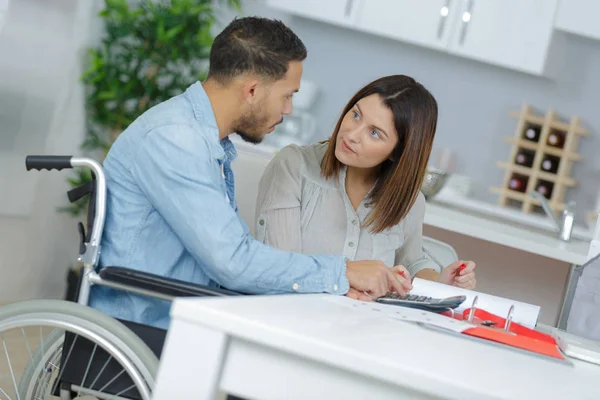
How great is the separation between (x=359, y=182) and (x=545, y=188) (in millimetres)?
2532

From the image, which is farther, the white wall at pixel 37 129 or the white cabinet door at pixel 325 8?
the white cabinet door at pixel 325 8

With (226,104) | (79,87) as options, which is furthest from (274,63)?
(79,87)

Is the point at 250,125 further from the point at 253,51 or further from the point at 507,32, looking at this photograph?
the point at 507,32

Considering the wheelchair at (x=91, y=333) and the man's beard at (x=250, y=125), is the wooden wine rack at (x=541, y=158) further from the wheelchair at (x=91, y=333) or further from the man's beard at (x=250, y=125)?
the wheelchair at (x=91, y=333)

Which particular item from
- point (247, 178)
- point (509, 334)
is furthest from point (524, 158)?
point (509, 334)

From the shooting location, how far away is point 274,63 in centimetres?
173

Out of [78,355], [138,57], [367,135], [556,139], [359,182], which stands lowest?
[78,355]

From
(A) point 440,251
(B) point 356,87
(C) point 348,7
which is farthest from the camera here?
(B) point 356,87

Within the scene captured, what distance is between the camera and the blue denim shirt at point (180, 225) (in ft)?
5.03

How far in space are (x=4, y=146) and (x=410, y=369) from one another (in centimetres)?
288

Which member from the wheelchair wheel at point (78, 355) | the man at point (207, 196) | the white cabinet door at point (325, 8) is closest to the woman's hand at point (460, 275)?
the man at point (207, 196)

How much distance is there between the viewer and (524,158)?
14.7 feet

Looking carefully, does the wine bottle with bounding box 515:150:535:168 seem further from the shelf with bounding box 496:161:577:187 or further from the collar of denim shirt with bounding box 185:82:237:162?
the collar of denim shirt with bounding box 185:82:237:162

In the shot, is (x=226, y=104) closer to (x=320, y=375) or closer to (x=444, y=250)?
(x=320, y=375)
